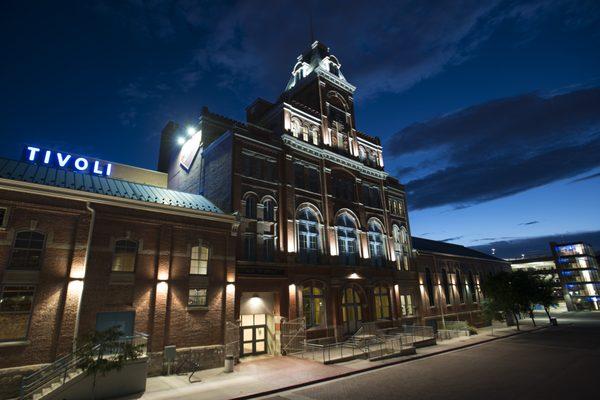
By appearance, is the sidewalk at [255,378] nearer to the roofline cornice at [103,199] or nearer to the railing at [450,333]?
the roofline cornice at [103,199]

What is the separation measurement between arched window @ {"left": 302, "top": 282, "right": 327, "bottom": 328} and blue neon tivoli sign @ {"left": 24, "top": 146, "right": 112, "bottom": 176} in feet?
59.3

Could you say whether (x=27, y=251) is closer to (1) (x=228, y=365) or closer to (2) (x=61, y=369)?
(2) (x=61, y=369)

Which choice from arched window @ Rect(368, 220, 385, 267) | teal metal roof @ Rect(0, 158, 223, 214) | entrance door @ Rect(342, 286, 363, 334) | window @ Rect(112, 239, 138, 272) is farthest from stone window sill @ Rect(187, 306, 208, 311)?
arched window @ Rect(368, 220, 385, 267)

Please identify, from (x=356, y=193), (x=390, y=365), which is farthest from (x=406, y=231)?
(x=390, y=365)

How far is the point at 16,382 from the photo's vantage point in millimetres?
13797

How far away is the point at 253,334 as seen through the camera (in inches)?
933

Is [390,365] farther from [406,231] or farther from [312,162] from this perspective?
[406,231]

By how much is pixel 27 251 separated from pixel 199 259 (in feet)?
28.3

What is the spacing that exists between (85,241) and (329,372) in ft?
48.6

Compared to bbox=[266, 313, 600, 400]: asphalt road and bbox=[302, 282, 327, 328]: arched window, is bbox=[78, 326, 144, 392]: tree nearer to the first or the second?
bbox=[266, 313, 600, 400]: asphalt road

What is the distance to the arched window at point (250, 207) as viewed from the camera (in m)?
25.6

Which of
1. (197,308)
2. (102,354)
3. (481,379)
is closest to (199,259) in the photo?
(197,308)

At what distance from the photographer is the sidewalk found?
47.6 ft

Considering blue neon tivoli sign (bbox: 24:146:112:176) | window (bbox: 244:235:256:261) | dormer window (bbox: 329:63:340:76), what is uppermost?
dormer window (bbox: 329:63:340:76)
